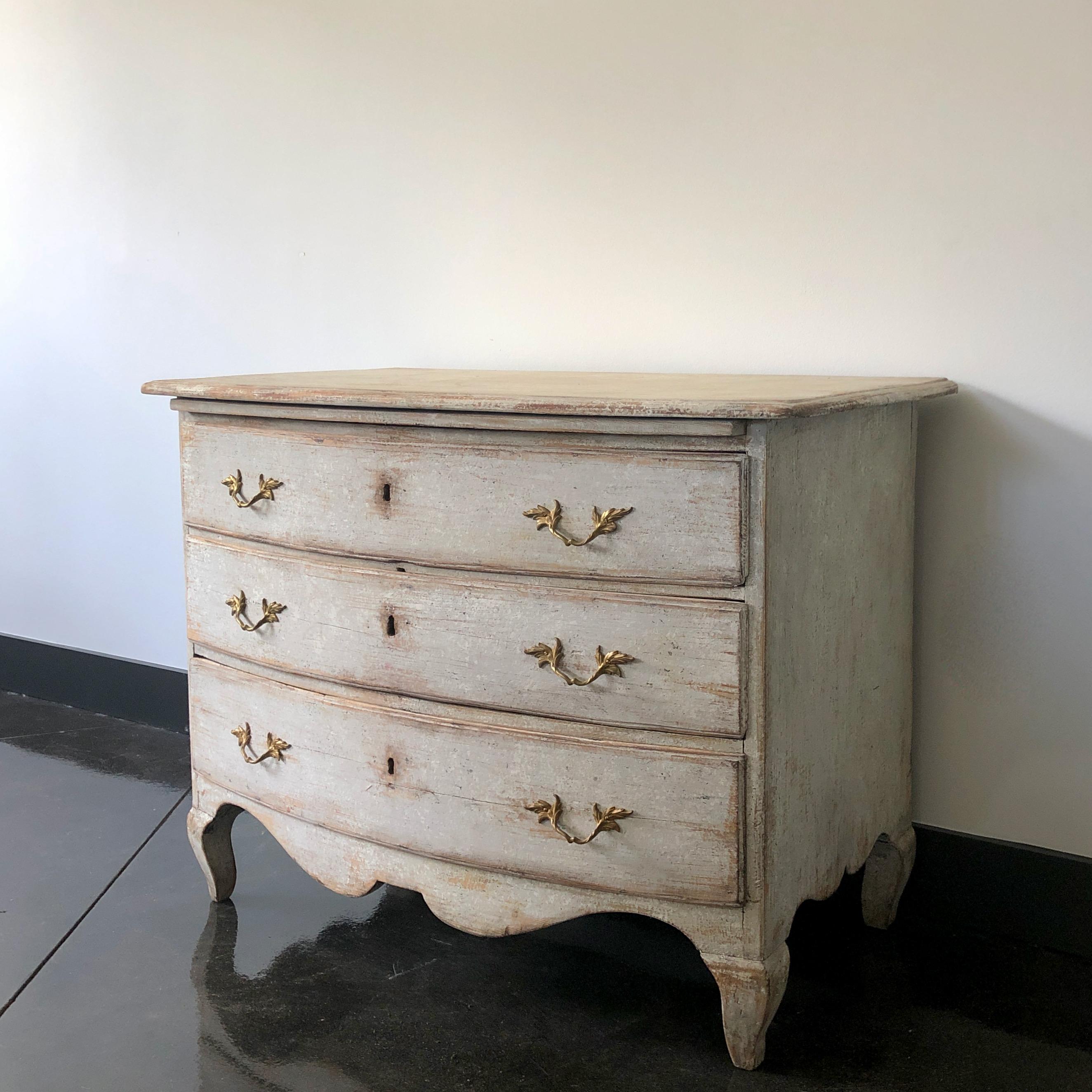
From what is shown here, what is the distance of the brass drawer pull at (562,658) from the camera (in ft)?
4.45

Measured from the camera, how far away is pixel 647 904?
1419mm

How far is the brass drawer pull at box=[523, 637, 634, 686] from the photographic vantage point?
136 centimetres

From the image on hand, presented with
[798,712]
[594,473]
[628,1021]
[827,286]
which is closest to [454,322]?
[827,286]

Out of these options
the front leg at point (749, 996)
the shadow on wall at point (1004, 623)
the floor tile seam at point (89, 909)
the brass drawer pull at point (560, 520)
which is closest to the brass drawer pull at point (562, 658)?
the brass drawer pull at point (560, 520)

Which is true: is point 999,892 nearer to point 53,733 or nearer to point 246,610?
point 246,610

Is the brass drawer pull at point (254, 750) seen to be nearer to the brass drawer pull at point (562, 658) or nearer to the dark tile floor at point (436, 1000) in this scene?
the dark tile floor at point (436, 1000)

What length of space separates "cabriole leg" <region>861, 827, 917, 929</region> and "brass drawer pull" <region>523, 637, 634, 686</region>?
70 cm

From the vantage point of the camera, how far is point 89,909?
1.92 meters

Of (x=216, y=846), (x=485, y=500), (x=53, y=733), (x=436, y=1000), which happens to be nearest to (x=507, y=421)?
(x=485, y=500)

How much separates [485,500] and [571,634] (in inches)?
7.9

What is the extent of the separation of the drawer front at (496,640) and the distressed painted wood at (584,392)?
0.23 m

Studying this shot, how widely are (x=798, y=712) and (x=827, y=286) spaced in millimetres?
759

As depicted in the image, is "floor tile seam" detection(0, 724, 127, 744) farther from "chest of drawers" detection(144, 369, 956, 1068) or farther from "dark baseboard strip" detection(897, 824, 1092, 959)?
"dark baseboard strip" detection(897, 824, 1092, 959)

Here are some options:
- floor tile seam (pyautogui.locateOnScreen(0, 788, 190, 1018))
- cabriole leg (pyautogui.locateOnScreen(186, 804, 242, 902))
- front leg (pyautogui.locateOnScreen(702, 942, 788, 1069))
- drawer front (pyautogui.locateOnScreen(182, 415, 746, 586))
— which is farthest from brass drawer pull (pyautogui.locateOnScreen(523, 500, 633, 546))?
floor tile seam (pyautogui.locateOnScreen(0, 788, 190, 1018))
